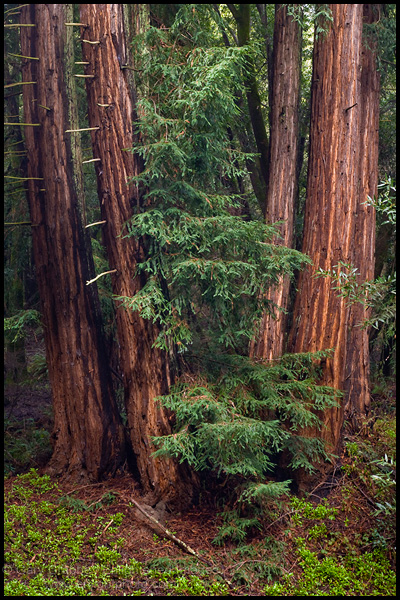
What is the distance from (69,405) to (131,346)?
127 centimetres

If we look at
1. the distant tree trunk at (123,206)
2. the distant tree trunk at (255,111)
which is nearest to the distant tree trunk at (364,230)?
the distant tree trunk at (255,111)

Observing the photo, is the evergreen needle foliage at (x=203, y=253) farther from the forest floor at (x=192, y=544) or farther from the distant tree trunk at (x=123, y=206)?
the forest floor at (x=192, y=544)

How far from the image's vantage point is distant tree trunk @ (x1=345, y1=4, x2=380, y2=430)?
745 centimetres

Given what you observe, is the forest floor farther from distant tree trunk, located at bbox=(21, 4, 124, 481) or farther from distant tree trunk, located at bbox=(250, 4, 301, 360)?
distant tree trunk, located at bbox=(250, 4, 301, 360)

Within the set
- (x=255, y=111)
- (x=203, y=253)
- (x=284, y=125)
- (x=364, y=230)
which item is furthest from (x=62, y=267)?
(x=255, y=111)

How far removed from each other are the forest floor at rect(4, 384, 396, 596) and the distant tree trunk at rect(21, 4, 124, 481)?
510 mm

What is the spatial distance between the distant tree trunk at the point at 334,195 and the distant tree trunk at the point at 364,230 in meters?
0.96

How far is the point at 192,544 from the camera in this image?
207 inches

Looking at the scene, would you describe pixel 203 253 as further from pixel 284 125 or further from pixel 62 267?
pixel 284 125

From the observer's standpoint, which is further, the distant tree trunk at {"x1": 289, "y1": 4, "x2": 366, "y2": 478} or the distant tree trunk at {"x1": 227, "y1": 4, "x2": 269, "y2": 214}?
the distant tree trunk at {"x1": 227, "y1": 4, "x2": 269, "y2": 214}

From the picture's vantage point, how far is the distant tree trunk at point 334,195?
21.3ft

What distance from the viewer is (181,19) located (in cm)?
526

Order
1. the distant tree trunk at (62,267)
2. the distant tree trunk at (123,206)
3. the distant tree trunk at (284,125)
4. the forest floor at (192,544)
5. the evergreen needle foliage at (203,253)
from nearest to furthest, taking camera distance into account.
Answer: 1. the forest floor at (192,544)
2. the evergreen needle foliage at (203,253)
3. the distant tree trunk at (123,206)
4. the distant tree trunk at (62,267)
5. the distant tree trunk at (284,125)

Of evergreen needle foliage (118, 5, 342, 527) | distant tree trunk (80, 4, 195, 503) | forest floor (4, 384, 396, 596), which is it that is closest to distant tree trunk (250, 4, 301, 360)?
evergreen needle foliage (118, 5, 342, 527)
